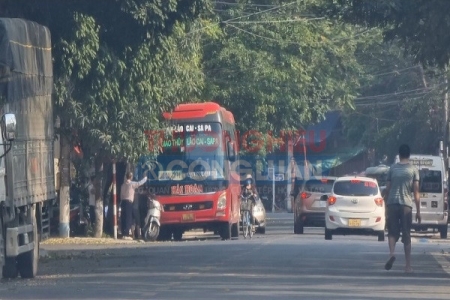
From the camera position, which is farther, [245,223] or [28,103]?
[245,223]

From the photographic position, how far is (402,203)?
17.8 meters

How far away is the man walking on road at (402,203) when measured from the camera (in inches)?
699

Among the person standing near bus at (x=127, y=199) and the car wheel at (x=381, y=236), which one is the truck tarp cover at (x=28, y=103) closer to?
the person standing near bus at (x=127, y=199)

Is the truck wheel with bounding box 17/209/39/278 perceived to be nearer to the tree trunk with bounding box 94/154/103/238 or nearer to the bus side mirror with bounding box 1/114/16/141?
the bus side mirror with bounding box 1/114/16/141

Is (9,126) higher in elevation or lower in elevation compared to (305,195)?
higher

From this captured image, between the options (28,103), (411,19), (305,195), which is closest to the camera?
(28,103)

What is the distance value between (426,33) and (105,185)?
1749 cm

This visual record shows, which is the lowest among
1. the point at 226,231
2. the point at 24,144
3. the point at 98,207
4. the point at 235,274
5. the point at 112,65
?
the point at 226,231

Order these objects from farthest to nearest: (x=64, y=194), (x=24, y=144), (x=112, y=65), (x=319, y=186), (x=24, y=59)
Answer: (x=319, y=186) < (x=64, y=194) < (x=112, y=65) < (x=24, y=59) < (x=24, y=144)

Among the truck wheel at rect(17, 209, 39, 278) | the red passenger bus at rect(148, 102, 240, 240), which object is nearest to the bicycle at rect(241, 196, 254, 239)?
the red passenger bus at rect(148, 102, 240, 240)

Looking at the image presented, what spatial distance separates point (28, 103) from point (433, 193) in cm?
2288

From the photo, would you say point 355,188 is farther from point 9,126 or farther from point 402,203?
point 9,126

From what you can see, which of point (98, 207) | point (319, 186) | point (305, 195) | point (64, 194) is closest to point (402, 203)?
point (64, 194)

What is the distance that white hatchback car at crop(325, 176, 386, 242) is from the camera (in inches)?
1245
